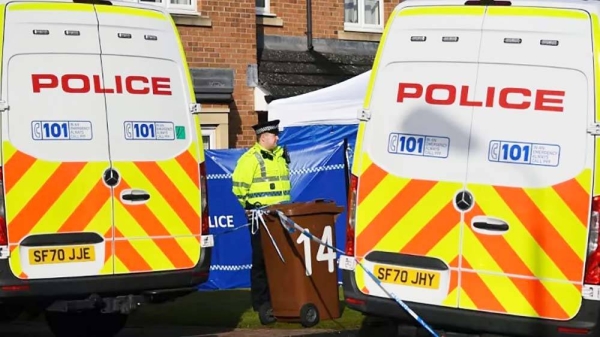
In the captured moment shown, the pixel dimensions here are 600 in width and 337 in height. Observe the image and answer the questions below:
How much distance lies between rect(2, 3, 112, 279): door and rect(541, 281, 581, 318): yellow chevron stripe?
3.25m

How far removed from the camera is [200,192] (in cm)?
918

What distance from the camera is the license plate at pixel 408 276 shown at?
303 inches

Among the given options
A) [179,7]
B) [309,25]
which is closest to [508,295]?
[179,7]

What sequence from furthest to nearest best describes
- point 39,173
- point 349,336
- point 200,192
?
point 349,336 < point 200,192 < point 39,173

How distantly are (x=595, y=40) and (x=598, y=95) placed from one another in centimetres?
33

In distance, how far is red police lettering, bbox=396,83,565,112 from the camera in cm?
732

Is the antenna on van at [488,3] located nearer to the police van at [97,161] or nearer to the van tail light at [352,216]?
the van tail light at [352,216]

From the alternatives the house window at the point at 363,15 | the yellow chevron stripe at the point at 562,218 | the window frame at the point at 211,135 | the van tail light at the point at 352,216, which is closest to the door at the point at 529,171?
the yellow chevron stripe at the point at 562,218

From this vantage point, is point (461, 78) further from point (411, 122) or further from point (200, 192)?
point (200, 192)

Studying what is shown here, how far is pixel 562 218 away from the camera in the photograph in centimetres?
729

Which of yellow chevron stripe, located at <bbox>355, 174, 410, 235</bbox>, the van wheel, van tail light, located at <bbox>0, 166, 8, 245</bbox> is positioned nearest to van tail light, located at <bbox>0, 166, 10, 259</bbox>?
van tail light, located at <bbox>0, 166, 8, 245</bbox>

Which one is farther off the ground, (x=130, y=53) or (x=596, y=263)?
(x=130, y=53)

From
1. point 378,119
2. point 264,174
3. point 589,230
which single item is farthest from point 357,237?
point 264,174

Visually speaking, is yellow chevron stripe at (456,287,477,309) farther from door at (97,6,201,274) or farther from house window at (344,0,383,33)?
house window at (344,0,383,33)
